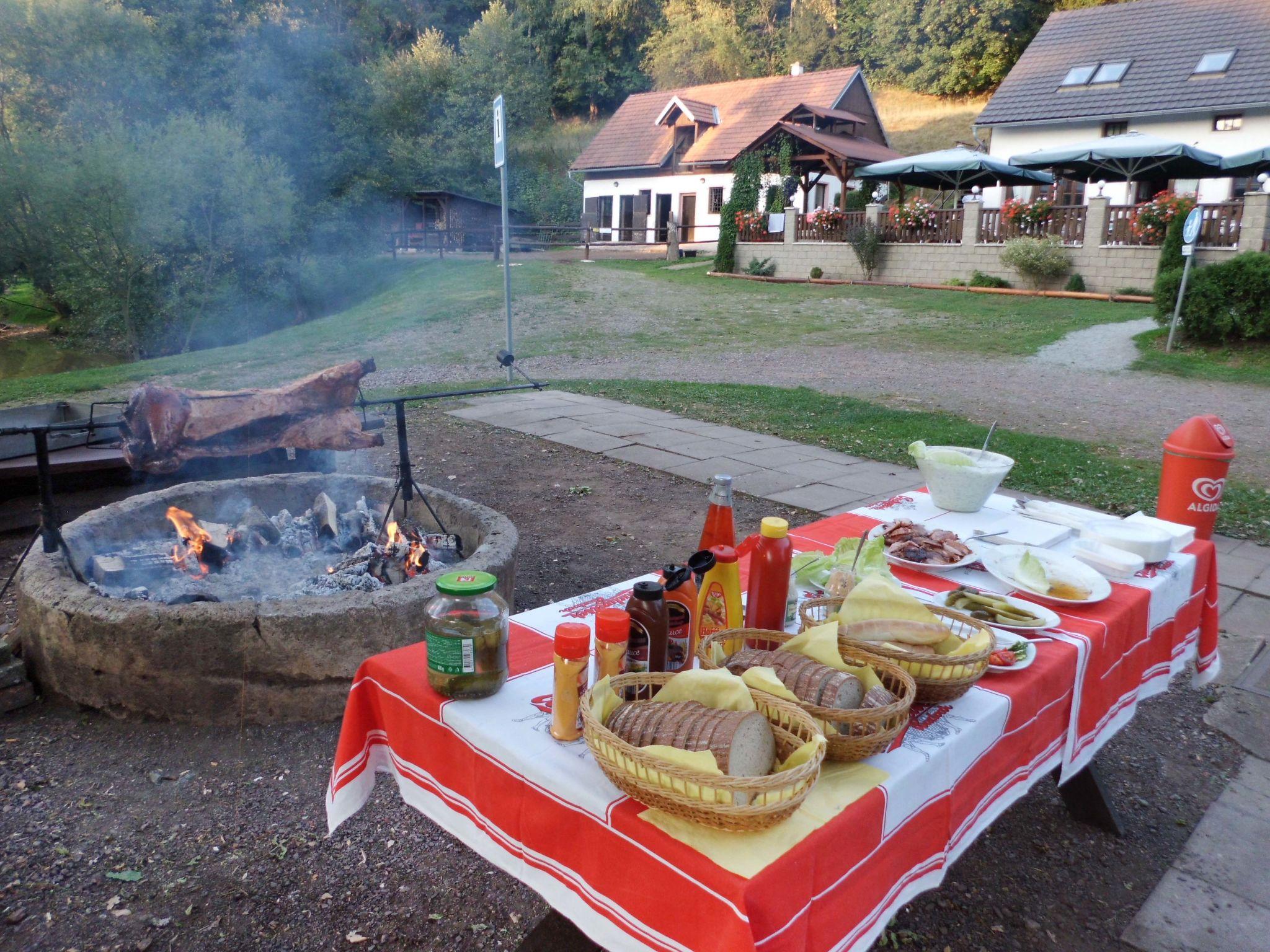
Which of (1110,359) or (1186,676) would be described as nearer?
(1186,676)

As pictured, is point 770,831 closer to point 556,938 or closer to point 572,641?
point 572,641

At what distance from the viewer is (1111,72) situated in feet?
76.3

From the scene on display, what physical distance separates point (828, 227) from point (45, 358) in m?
19.6

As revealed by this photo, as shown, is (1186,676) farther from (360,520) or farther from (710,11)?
(710,11)

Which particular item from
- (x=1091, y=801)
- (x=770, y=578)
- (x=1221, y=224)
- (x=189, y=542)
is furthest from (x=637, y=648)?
(x=1221, y=224)

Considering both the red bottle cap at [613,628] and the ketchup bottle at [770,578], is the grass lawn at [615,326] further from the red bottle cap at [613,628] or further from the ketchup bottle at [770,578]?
the red bottle cap at [613,628]

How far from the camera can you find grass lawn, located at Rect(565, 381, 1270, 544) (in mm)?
5465

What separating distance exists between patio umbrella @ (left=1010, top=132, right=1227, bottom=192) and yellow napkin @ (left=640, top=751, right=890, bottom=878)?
18551 mm

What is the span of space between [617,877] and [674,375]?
9478 millimetres

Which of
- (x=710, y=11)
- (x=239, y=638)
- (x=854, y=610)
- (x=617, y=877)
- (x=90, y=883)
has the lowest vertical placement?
(x=90, y=883)

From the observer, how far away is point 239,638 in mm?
2832

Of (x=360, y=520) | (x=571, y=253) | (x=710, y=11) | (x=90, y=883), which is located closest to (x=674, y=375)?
(x=360, y=520)

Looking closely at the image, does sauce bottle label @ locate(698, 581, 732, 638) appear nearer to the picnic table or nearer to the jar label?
the picnic table

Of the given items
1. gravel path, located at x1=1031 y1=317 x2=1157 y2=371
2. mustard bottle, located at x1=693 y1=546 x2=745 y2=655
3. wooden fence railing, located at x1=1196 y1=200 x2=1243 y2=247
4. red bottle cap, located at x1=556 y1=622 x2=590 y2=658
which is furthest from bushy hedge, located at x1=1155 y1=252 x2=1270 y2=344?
red bottle cap, located at x1=556 y1=622 x2=590 y2=658
